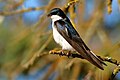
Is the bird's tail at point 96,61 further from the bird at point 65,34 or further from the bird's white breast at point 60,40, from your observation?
the bird's white breast at point 60,40

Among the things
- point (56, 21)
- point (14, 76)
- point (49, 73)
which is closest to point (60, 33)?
point (56, 21)

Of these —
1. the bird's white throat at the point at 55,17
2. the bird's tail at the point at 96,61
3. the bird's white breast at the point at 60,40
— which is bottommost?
the bird's tail at the point at 96,61

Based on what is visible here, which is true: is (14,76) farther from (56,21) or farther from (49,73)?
(56,21)

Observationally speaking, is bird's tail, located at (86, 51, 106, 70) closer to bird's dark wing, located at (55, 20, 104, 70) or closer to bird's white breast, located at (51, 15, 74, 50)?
bird's dark wing, located at (55, 20, 104, 70)

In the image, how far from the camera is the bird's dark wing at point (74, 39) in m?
1.54

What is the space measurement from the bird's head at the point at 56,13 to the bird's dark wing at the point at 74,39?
28 mm

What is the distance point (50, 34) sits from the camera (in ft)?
6.45

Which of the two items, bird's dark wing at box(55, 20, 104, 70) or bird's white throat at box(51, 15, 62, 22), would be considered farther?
bird's white throat at box(51, 15, 62, 22)

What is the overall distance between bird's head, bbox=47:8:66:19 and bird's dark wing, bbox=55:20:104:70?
0.09 ft

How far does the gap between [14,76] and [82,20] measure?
0.54 metres

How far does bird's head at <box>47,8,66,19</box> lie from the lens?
1.87 m

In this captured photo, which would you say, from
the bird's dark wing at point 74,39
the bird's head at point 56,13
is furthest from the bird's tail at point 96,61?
the bird's head at point 56,13

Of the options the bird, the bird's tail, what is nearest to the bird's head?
the bird

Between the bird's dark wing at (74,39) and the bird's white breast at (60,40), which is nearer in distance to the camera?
the bird's dark wing at (74,39)
